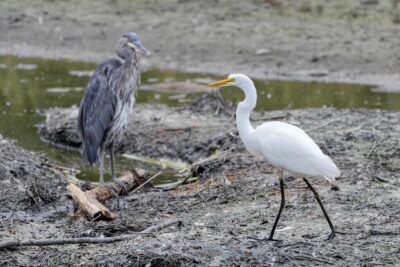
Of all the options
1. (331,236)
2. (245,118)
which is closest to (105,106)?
(245,118)

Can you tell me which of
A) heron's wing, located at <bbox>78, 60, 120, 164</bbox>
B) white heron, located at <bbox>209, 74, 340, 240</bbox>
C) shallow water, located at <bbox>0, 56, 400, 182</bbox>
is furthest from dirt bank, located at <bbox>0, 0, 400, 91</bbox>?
white heron, located at <bbox>209, 74, 340, 240</bbox>

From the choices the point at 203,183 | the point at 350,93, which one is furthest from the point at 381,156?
the point at 350,93

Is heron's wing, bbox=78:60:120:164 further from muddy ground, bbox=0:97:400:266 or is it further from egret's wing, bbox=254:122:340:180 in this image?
egret's wing, bbox=254:122:340:180

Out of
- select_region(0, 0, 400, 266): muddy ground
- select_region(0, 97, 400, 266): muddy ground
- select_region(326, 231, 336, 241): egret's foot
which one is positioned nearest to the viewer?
select_region(0, 97, 400, 266): muddy ground

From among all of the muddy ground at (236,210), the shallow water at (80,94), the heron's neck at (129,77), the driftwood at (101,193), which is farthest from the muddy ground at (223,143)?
the heron's neck at (129,77)

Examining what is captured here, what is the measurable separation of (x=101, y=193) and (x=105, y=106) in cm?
118

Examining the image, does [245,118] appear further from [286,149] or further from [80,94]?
[80,94]

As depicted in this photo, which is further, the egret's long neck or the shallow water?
the shallow water

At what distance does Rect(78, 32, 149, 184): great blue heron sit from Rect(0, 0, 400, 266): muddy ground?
52 cm

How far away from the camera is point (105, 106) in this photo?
29.5 ft

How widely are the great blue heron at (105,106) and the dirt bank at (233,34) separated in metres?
6.73

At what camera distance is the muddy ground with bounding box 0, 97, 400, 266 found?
18.9 feet

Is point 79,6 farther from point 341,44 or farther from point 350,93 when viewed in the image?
point 350,93

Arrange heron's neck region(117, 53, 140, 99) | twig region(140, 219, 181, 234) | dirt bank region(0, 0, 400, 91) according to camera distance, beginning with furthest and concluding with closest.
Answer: dirt bank region(0, 0, 400, 91)
heron's neck region(117, 53, 140, 99)
twig region(140, 219, 181, 234)
